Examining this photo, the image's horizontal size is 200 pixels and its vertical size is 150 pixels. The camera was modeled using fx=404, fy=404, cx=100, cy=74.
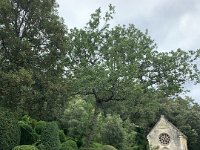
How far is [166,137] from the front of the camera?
198 ft

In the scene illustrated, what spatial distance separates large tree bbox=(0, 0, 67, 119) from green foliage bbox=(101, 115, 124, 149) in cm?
1970

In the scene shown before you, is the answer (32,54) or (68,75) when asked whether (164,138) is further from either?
(32,54)

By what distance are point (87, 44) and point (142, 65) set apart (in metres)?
4.42

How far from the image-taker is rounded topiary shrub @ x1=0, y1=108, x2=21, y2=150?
21.2 m

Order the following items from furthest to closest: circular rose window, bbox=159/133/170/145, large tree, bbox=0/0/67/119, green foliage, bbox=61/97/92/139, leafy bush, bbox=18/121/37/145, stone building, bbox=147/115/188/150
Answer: circular rose window, bbox=159/133/170/145 → stone building, bbox=147/115/188/150 → green foliage, bbox=61/97/92/139 → leafy bush, bbox=18/121/37/145 → large tree, bbox=0/0/67/119

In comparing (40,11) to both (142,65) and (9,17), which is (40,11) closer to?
(9,17)

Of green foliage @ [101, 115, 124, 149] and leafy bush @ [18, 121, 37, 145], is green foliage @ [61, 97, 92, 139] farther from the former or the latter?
leafy bush @ [18, 121, 37, 145]

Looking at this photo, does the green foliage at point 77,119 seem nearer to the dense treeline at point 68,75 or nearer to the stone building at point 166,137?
the dense treeline at point 68,75

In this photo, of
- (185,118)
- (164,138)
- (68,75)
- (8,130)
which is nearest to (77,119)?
(68,75)

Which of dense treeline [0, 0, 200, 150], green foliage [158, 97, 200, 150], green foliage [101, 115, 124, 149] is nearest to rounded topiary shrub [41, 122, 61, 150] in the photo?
dense treeline [0, 0, 200, 150]

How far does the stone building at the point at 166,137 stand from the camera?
193 ft

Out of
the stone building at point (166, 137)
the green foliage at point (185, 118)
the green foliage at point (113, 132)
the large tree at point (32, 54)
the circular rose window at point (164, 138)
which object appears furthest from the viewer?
the green foliage at point (185, 118)

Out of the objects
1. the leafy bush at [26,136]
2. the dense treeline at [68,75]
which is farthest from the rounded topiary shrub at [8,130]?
the leafy bush at [26,136]

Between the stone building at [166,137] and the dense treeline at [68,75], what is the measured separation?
16565mm
